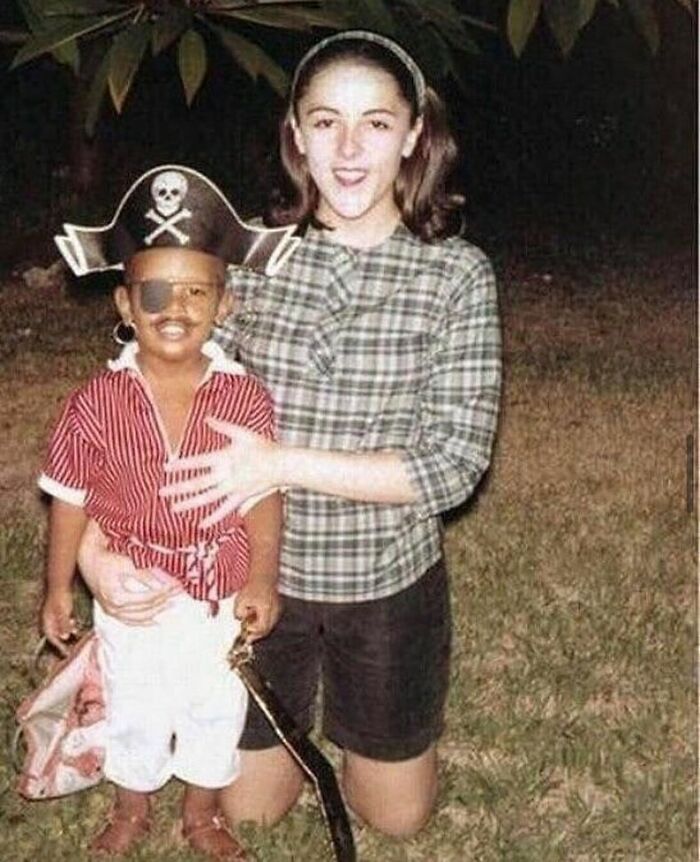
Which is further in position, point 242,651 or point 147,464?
point 242,651

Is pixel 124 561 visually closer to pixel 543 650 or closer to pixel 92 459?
pixel 92 459

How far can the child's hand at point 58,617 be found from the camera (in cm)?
294

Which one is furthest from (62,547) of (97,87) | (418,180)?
(418,180)

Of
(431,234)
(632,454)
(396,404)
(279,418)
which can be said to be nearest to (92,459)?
(279,418)

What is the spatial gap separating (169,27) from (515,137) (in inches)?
470

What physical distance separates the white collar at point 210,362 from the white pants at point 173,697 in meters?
0.46

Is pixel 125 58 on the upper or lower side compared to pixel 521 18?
lower

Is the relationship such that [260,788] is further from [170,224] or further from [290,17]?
[290,17]

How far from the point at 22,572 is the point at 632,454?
279 cm

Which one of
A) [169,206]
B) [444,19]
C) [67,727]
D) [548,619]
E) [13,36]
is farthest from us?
[548,619]

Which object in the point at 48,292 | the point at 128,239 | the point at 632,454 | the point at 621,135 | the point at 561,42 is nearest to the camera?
the point at 128,239

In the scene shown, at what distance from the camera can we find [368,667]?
125 inches

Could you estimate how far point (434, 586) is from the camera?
322cm

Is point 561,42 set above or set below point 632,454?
above
